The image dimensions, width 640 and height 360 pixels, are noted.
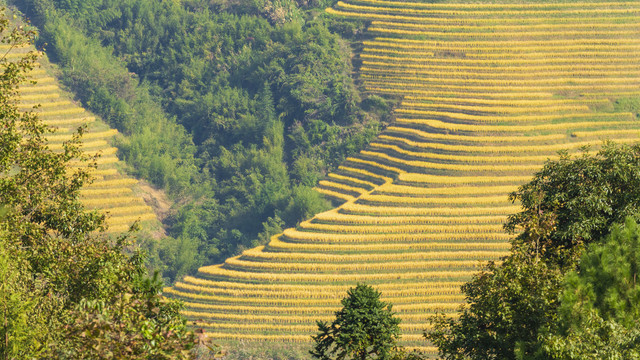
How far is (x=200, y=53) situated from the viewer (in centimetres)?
9262

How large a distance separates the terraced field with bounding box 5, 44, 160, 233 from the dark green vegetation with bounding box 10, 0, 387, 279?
2239mm

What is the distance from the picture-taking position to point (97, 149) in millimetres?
75812

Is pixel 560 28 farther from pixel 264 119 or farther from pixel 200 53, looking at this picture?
pixel 200 53

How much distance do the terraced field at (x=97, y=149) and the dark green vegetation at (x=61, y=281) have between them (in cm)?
4081

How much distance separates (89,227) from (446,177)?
139 feet

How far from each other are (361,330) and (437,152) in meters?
42.0

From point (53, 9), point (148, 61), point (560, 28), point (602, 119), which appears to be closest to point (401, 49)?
→ point (560, 28)

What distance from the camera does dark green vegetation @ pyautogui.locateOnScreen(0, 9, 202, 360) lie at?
19.8 meters

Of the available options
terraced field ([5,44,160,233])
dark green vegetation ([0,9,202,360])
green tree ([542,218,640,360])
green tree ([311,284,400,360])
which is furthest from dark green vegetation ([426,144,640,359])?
terraced field ([5,44,160,233])

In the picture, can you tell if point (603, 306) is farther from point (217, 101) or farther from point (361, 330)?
point (217, 101)

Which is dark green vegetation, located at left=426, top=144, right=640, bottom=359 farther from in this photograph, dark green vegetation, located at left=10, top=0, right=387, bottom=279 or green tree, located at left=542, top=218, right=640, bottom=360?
dark green vegetation, located at left=10, top=0, right=387, bottom=279

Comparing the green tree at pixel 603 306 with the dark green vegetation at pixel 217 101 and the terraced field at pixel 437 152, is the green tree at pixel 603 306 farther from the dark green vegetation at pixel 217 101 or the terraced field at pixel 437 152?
the dark green vegetation at pixel 217 101

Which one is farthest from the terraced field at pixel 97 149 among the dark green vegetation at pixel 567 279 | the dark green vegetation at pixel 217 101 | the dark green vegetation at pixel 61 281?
the dark green vegetation at pixel 567 279

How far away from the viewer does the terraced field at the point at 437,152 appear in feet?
188
